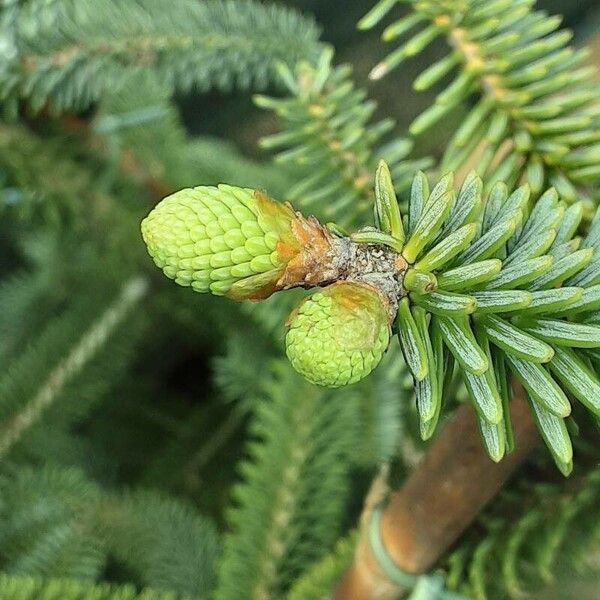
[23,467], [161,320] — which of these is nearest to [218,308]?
[161,320]

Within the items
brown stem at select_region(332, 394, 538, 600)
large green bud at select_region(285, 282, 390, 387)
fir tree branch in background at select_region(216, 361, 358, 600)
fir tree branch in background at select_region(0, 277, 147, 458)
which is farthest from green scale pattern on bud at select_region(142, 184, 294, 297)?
fir tree branch in background at select_region(0, 277, 147, 458)

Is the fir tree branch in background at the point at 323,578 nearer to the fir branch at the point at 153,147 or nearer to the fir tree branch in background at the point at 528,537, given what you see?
the fir tree branch in background at the point at 528,537

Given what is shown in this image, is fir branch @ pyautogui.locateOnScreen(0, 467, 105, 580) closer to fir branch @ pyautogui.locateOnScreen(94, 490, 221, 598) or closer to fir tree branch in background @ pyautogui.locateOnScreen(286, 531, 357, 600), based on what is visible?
fir branch @ pyautogui.locateOnScreen(94, 490, 221, 598)

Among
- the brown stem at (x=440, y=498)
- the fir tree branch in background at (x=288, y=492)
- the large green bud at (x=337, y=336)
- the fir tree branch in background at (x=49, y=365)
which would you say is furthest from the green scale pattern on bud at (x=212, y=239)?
the fir tree branch in background at (x=49, y=365)

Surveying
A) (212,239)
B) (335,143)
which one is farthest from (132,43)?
(212,239)

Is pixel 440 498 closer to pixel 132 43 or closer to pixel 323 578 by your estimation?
pixel 323 578

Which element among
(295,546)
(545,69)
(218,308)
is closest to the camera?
(545,69)

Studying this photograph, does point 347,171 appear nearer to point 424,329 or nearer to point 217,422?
point 424,329
